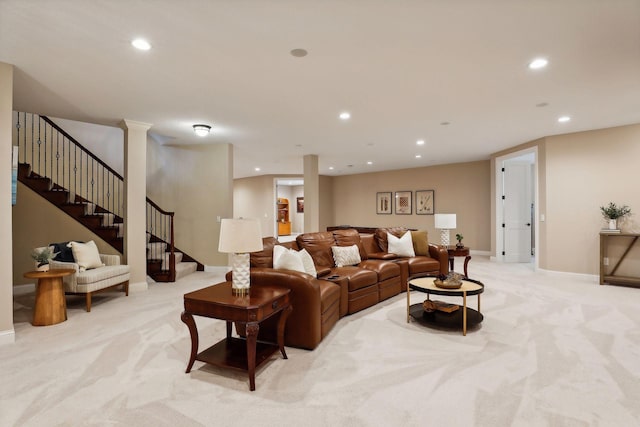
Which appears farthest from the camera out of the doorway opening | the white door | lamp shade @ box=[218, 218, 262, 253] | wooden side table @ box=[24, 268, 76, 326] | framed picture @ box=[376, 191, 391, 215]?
the doorway opening

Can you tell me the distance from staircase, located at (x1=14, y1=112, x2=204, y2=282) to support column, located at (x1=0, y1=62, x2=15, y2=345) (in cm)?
255

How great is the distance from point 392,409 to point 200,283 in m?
4.36

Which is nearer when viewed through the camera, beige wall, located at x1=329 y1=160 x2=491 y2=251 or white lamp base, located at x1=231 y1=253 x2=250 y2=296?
white lamp base, located at x1=231 y1=253 x2=250 y2=296

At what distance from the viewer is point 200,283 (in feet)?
18.2

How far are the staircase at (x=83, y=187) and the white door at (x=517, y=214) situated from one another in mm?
6968

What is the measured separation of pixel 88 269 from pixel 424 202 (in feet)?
27.6

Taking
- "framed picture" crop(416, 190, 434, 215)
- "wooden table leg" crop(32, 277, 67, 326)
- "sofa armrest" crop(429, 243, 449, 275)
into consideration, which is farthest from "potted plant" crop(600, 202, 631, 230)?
"wooden table leg" crop(32, 277, 67, 326)

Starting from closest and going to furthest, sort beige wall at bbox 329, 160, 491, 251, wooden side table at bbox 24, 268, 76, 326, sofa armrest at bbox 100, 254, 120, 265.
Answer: wooden side table at bbox 24, 268, 76, 326, sofa armrest at bbox 100, 254, 120, 265, beige wall at bbox 329, 160, 491, 251

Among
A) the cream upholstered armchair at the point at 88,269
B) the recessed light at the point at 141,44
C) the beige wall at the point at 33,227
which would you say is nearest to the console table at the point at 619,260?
the recessed light at the point at 141,44

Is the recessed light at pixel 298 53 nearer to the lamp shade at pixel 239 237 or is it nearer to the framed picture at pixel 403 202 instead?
the lamp shade at pixel 239 237

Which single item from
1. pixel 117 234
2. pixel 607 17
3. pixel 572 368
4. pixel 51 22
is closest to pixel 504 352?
pixel 572 368

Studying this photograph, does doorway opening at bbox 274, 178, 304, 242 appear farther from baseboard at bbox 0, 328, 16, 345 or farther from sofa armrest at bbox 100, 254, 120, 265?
baseboard at bbox 0, 328, 16, 345

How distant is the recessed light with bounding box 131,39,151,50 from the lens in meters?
2.63

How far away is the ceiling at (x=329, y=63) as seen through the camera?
2.27 meters
